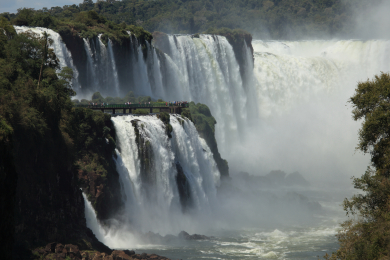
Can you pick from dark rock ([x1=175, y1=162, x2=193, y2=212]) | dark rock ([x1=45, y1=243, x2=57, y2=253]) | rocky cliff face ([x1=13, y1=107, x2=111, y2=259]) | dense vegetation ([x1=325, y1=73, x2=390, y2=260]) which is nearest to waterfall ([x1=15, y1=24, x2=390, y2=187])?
dark rock ([x1=175, y1=162, x2=193, y2=212])

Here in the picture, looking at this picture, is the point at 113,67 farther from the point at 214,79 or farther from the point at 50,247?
the point at 50,247

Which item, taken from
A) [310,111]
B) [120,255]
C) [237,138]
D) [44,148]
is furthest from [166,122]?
[310,111]

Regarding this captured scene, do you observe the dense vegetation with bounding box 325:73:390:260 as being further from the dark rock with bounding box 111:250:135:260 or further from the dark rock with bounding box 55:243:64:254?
the dark rock with bounding box 55:243:64:254

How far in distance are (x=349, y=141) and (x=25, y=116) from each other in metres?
59.7

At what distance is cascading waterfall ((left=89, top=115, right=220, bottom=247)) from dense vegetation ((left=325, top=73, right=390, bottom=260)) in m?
15.6

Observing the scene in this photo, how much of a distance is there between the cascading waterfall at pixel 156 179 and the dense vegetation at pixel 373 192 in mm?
15592

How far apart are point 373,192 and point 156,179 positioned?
785 inches

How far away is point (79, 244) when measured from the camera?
25.0m

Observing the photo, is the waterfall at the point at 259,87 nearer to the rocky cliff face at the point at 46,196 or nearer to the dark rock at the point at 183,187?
the dark rock at the point at 183,187

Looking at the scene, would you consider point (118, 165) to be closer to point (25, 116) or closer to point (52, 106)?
point (52, 106)

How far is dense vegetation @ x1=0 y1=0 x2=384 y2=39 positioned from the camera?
124 metres

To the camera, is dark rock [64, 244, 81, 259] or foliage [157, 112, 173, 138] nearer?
dark rock [64, 244, 81, 259]

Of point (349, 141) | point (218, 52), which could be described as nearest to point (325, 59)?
point (349, 141)

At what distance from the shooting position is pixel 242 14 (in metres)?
144
